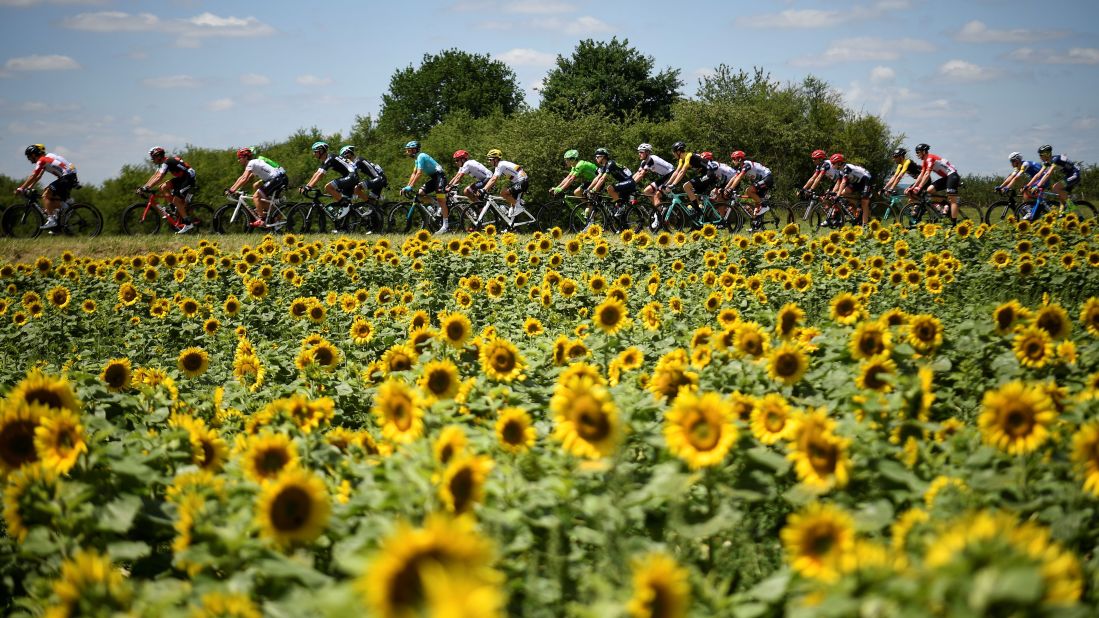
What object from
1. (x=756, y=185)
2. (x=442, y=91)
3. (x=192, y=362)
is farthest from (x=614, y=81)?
(x=192, y=362)

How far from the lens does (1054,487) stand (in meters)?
2.42

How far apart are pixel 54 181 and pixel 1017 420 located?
60.1 feet

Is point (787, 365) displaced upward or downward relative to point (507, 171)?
downward

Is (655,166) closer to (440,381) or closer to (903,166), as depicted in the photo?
(903,166)

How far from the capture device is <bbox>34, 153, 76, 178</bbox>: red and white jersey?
15633 mm

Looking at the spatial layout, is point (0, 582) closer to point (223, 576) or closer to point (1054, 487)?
point (223, 576)

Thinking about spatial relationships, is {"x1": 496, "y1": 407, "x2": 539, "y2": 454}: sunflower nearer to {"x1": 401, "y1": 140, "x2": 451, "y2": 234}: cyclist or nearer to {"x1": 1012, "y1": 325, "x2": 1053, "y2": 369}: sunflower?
{"x1": 1012, "y1": 325, "x2": 1053, "y2": 369}: sunflower

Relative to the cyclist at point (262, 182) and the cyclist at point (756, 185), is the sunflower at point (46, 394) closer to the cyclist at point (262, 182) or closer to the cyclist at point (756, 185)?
the cyclist at point (262, 182)

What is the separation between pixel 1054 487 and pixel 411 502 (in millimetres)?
2030

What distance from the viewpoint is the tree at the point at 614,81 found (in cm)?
5559

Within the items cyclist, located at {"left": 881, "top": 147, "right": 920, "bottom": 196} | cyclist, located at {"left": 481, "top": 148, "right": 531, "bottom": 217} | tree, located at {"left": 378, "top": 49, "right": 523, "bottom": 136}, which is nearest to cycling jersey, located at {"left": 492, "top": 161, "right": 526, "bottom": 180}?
cyclist, located at {"left": 481, "top": 148, "right": 531, "bottom": 217}

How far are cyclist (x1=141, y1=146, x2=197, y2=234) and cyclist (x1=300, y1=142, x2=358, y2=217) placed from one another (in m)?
2.65

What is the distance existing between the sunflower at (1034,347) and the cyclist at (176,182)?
16.3 metres

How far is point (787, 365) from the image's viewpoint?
3.41 meters
